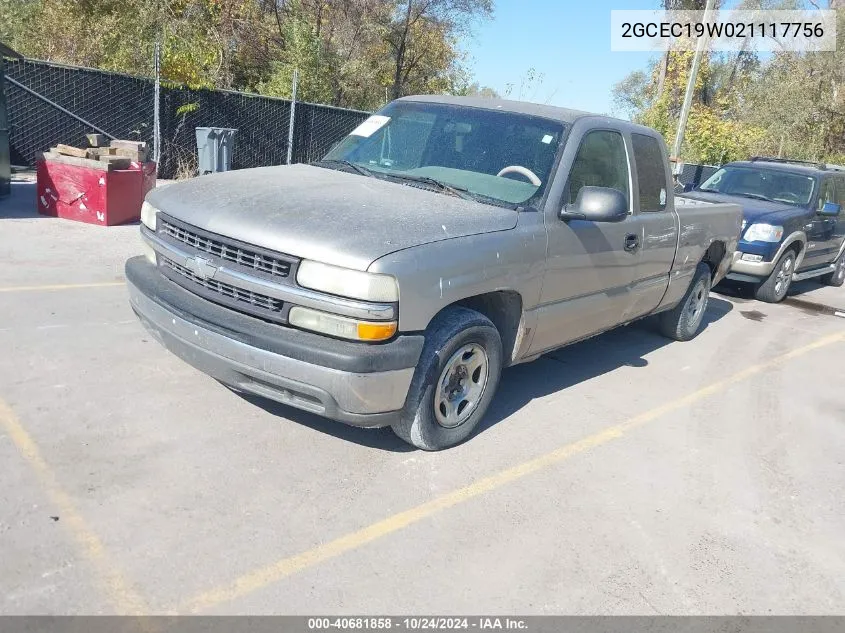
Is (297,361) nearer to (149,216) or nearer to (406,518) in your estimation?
(406,518)

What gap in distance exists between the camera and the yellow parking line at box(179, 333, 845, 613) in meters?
2.91

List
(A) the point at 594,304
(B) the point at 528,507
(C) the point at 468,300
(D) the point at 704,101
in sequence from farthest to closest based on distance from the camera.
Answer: (D) the point at 704,101 < (A) the point at 594,304 < (C) the point at 468,300 < (B) the point at 528,507

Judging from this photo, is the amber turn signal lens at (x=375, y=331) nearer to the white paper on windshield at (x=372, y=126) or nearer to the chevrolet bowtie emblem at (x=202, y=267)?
the chevrolet bowtie emblem at (x=202, y=267)

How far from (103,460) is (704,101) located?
40530 mm

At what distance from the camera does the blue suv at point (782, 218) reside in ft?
31.4

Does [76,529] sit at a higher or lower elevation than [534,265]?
lower

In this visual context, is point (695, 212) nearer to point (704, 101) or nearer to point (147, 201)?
point (147, 201)

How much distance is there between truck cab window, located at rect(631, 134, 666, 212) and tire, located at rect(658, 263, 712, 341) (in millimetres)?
1484

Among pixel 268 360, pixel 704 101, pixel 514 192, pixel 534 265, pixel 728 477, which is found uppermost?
pixel 704 101

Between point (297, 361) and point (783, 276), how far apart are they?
8.53 metres

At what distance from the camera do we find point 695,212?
21.2 ft

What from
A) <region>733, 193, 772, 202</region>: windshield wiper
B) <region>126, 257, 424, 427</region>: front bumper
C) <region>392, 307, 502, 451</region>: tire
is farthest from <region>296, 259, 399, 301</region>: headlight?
<region>733, 193, 772, 202</region>: windshield wiper

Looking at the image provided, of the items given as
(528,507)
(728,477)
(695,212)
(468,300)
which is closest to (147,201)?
(468,300)

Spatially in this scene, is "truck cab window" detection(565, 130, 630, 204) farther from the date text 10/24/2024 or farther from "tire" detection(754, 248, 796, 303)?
"tire" detection(754, 248, 796, 303)
